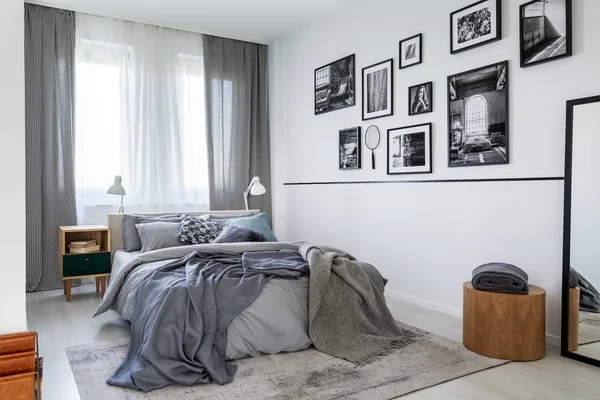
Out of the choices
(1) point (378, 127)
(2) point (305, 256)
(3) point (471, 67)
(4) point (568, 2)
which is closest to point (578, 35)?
(4) point (568, 2)

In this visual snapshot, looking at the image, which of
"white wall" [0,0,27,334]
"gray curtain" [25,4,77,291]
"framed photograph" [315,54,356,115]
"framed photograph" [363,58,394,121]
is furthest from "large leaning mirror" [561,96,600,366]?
"gray curtain" [25,4,77,291]

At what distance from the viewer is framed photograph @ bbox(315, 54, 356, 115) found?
4.59 meters

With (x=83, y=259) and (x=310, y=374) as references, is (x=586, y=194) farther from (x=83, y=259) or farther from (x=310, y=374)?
(x=83, y=259)

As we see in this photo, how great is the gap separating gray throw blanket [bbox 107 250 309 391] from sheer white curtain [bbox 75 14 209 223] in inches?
89.9

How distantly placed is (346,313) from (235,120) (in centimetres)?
337

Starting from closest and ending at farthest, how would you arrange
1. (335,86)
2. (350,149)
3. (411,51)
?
1. (411,51)
2. (350,149)
3. (335,86)

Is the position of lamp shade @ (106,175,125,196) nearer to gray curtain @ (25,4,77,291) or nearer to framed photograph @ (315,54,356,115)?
gray curtain @ (25,4,77,291)

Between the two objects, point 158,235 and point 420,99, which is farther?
point 158,235

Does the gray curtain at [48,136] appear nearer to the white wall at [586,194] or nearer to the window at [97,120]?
the window at [97,120]

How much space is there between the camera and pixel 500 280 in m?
2.65

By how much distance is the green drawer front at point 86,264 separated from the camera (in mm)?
4094

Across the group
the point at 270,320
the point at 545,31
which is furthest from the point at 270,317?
the point at 545,31

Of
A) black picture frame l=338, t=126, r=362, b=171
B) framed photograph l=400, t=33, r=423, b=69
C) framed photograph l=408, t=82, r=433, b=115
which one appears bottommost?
black picture frame l=338, t=126, r=362, b=171

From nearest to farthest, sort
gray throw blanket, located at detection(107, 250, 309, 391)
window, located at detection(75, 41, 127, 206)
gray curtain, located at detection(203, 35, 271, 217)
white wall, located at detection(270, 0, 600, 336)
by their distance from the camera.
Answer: gray throw blanket, located at detection(107, 250, 309, 391), white wall, located at detection(270, 0, 600, 336), window, located at detection(75, 41, 127, 206), gray curtain, located at detection(203, 35, 271, 217)
